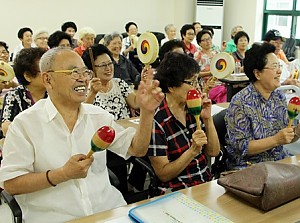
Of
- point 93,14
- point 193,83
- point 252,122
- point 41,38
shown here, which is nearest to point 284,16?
point 93,14

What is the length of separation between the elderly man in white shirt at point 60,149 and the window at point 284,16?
6.48 meters

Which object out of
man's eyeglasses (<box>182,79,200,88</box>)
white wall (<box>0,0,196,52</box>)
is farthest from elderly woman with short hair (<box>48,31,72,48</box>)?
white wall (<box>0,0,196,52</box>)

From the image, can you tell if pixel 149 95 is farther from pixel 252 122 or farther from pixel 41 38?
pixel 41 38

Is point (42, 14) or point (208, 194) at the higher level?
point (42, 14)

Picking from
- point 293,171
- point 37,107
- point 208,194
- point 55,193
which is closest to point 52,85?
point 37,107

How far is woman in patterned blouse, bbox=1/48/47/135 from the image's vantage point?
222cm

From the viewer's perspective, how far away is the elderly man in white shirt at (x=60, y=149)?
1.42 metres

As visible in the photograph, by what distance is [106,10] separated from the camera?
790cm

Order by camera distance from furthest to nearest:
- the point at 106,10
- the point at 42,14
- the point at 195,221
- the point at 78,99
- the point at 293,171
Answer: the point at 106,10 < the point at 42,14 < the point at 78,99 < the point at 293,171 < the point at 195,221

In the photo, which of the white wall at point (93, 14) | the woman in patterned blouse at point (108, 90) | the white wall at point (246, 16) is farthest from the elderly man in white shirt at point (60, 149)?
the white wall at point (246, 16)

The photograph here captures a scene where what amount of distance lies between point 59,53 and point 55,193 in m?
0.58

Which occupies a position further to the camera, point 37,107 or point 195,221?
point 37,107

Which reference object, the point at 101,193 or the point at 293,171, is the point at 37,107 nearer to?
the point at 101,193

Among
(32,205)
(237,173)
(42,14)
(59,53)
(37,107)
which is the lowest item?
(32,205)
